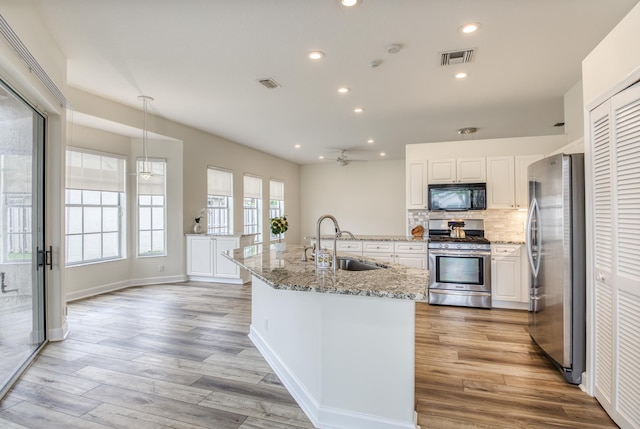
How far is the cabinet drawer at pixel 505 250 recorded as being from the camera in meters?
4.52

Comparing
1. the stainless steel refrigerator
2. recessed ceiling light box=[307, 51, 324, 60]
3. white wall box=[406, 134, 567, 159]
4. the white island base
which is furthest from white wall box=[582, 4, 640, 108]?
white wall box=[406, 134, 567, 159]

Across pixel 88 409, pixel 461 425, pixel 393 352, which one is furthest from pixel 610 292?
pixel 88 409

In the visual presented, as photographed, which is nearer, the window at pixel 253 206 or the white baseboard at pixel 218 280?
the white baseboard at pixel 218 280

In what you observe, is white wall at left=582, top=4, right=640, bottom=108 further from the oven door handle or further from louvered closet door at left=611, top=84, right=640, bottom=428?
the oven door handle

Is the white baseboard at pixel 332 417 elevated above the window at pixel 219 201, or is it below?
below

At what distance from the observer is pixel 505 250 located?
4562mm

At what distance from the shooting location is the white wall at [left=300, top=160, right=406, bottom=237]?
31.7 ft

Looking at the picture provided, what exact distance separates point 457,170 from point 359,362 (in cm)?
412

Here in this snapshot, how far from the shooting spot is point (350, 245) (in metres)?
5.50

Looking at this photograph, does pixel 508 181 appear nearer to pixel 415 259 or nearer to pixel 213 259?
pixel 415 259

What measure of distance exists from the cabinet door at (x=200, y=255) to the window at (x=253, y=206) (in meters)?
1.78

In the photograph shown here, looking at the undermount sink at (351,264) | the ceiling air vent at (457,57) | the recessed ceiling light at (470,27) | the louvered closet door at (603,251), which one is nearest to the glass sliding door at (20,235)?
the undermount sink at (351,264)

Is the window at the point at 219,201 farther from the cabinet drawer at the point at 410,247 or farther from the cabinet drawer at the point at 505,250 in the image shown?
the cabinet drawer at the point at 505,250

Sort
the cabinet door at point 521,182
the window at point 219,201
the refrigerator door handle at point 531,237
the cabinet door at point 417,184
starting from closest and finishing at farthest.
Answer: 1. the refrigerator door handle at point 531,237
2. the cabinet door at point 521,182
3. the cabinet door at point 417,184
4. the window at point 219,201
